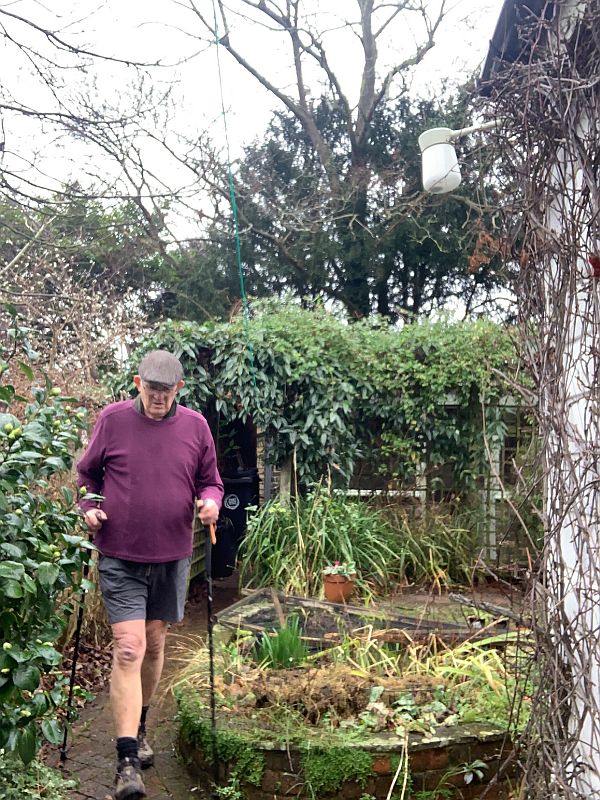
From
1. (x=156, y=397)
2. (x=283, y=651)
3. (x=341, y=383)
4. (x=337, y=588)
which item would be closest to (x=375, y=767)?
(x=283, y=651)

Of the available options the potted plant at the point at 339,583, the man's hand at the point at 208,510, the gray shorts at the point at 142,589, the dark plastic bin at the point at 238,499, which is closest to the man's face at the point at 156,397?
the man's hand at the point at 208,510

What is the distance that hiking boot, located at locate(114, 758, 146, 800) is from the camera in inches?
113

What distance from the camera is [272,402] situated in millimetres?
6941

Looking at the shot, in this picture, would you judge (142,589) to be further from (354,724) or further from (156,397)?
(354,724)

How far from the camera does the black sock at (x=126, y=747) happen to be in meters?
2.97

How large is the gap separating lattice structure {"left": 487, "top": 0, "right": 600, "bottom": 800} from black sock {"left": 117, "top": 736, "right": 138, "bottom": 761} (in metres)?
1.62

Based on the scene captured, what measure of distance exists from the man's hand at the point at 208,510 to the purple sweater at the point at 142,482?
49mm

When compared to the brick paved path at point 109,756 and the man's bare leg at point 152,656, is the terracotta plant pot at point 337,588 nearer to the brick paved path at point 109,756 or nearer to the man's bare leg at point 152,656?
the brick paved path at point 109,756

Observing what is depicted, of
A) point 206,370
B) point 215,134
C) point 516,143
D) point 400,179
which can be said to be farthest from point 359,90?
point 516,143

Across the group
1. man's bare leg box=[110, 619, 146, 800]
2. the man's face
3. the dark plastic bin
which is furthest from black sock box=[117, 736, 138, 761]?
the dark plastic bin

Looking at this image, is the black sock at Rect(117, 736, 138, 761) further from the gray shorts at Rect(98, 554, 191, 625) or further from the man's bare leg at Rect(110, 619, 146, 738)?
the gray shorts at Rect(98, 554, 191, 625)

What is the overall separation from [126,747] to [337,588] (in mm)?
2564

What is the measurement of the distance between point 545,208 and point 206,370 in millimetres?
5086

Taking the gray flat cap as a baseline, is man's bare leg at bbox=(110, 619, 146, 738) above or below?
below
